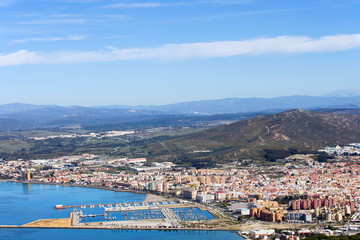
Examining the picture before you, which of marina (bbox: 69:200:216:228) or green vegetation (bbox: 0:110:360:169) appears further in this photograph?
green vegetation (bbox: 0:110:360:169)

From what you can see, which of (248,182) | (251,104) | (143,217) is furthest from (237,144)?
(251,104)

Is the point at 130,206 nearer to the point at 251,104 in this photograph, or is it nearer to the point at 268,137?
the point at 268,137

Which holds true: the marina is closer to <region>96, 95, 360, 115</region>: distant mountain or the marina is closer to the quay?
the quay

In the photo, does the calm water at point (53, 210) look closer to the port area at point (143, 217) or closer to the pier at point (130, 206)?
the port area at point (143, 217)

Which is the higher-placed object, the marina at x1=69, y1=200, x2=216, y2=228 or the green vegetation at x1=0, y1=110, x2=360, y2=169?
the green vegetation at x1=0, y1=110, x2=360, y2=169

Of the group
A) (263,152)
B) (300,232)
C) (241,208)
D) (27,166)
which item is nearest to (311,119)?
(263,152)

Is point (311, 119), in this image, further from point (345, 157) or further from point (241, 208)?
point (241, 208)

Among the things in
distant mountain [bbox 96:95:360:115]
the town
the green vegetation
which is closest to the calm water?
the town
